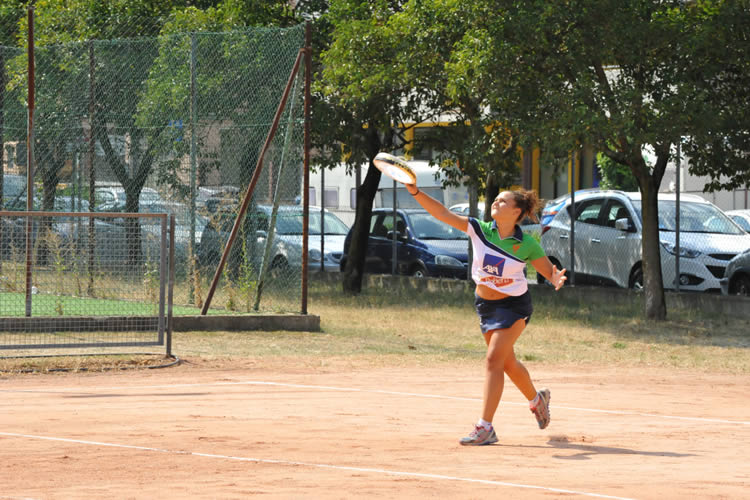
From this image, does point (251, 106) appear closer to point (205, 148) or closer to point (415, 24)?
point (205, 148)

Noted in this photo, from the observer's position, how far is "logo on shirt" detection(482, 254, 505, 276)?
8.44 m

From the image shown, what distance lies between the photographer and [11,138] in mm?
18328

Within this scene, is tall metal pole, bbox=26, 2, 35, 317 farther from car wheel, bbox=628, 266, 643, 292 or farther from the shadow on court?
car wheel, bbox=628, 266, 643, 292

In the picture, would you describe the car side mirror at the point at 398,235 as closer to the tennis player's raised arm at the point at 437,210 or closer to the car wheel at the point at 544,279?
the car wheel at the point at 544,279

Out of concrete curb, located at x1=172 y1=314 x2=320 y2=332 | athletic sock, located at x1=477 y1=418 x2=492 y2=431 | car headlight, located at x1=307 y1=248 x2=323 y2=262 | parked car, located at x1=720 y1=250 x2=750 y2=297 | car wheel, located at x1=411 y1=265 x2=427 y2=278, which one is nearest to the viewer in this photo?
athletic sock, located at x1=477 y1=418 x2=492 y2=431

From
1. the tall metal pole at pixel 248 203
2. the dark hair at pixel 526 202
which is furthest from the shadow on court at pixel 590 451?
the tall metal pole at pixel 248 203

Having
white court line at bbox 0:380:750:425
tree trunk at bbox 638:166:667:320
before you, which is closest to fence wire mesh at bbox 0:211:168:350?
white court line at bbox 0:380:750:425

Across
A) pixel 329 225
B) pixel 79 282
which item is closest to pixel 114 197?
pixel 79 282

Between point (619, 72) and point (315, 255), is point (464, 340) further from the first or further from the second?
point (315, 255)

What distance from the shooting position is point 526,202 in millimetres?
8602

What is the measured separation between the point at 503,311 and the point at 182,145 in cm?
988

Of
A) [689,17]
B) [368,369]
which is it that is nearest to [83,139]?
[368,369]

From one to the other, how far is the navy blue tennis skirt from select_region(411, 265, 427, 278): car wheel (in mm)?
16283

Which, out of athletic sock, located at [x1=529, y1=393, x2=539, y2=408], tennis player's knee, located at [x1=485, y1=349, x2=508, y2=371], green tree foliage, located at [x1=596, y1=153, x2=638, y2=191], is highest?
green tree foliage, located at [x1=596, y1=153, x2=638, y2=191]
